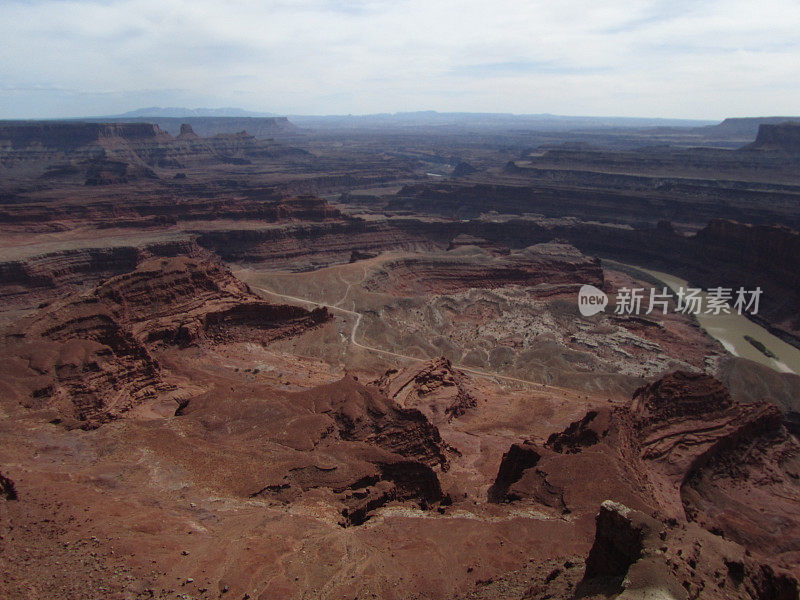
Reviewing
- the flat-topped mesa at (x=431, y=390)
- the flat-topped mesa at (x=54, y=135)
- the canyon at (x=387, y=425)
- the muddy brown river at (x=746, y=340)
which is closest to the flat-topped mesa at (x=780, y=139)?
the canyon at (x=387, y=425)

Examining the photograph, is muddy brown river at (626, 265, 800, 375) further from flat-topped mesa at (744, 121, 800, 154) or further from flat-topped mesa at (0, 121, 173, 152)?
flat-topped mesa at (0, 121, 173, 152)

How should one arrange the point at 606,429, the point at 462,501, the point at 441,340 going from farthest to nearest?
the point at 441,340, the point at 606,429, the point at 462,501

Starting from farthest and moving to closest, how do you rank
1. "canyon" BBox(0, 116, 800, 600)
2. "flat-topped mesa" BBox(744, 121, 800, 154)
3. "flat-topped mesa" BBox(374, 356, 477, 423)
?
"flat-topped mesa" BBox(744, 121, 800, 154) → "flat-topped mesa" BBox(374, 356, 477, 423) → "canyon" BBox(0, 116, 800, 600)

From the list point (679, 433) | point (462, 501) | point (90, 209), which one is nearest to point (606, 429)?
point (679, 433)

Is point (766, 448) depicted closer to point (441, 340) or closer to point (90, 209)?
point (441, 340)

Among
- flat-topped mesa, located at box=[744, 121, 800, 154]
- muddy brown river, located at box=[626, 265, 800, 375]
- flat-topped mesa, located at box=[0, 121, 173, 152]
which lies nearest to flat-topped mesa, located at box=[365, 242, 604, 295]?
muddy brown river, located at box=[626, 265, 800, 375]

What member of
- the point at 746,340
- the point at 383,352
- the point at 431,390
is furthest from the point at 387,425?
the point at 746,340

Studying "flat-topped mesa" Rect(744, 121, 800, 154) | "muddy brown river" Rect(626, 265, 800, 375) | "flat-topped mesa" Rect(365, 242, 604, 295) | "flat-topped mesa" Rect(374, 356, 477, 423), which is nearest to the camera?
"flat-topped mesa" Rect(374, 356, 477, 423)

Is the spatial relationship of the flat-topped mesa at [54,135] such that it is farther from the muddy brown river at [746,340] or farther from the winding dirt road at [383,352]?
the muddy brown river at [746,340]

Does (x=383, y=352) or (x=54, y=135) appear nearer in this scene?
(x=383, y=352)

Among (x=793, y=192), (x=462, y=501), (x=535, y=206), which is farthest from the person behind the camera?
(x=535, y=206)

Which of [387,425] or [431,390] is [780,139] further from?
[387,425]
